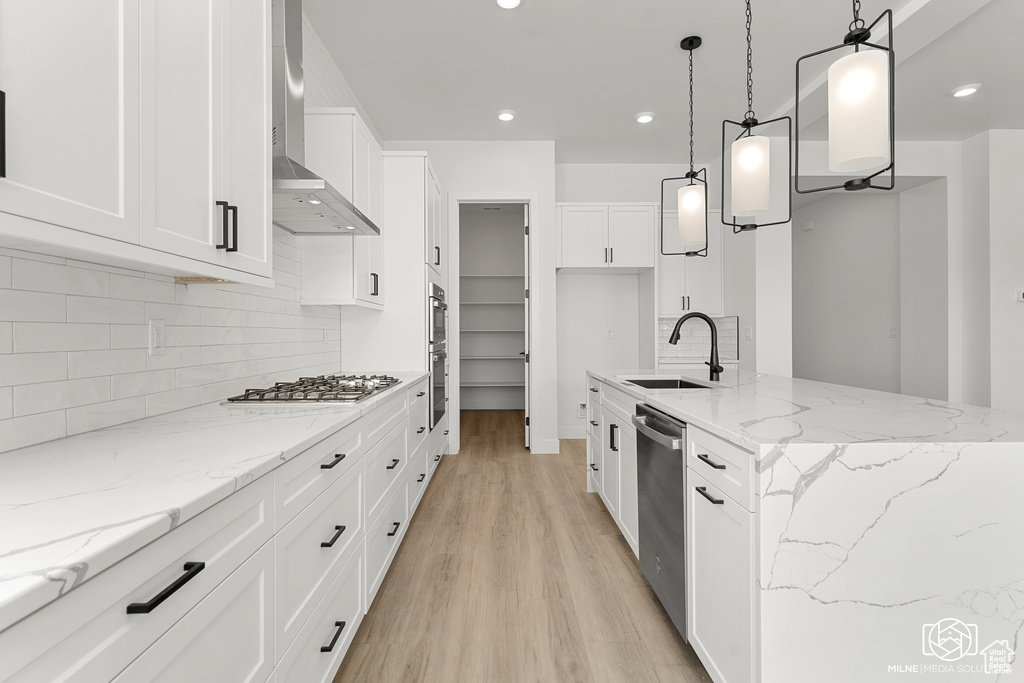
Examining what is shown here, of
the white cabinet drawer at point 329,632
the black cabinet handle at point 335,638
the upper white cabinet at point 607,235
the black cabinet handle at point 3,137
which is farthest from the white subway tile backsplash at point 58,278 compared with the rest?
the upper white cabinet at point 607,235

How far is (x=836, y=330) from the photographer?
6145mm

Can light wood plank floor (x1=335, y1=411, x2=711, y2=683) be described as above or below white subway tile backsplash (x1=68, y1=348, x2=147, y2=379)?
below

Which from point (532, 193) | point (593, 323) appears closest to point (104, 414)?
point (532, 193)

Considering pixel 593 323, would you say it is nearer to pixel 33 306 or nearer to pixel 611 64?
pixel 611 64

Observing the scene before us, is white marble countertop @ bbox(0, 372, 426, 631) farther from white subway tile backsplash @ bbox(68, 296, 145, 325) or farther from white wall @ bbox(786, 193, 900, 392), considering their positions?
white wall @ bbox(786, 193, 900, 392)

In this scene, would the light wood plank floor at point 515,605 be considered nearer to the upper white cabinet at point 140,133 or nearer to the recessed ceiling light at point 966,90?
the upper white cabinet at point 140,133

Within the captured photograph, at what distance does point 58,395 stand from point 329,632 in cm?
98

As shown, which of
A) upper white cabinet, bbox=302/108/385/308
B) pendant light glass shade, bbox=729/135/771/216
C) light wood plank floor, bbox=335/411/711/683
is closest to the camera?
light wood plank floor, bbox=335/411/711/683

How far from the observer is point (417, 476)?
2975 millimetres

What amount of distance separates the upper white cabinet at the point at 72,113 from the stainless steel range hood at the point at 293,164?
86 centimetres

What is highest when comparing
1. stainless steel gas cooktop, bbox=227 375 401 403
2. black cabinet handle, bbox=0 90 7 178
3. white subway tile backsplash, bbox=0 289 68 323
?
black cabinet handle, bbox=0 90 7 178

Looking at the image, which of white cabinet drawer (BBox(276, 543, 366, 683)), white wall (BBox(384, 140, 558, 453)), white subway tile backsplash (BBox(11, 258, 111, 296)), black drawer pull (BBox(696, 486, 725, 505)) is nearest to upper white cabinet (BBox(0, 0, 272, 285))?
white subway tile backsplash (BBox(11, 258, 111, 296))

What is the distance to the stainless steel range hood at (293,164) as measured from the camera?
1.91m

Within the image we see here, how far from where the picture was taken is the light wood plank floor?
5.46 feet
